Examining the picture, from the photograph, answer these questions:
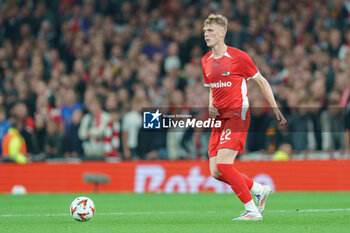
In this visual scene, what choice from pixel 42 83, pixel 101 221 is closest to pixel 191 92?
pixel 42 83

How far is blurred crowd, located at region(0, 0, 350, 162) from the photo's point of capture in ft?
48.7

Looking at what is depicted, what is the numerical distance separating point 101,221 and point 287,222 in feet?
7.48

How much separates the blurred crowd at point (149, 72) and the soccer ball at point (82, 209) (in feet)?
23.9

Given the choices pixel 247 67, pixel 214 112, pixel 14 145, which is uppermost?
pixel 247 67

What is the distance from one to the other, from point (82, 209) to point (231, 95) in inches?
88.3

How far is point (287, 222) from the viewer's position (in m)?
7.90

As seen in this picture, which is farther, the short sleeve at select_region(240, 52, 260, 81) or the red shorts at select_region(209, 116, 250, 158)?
the short sleeve at select_region(240, 52, 260, 81)

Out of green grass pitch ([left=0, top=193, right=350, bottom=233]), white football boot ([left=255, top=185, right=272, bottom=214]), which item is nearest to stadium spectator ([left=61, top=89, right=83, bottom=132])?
green grass pitch ([left=0, top=193, right=350, bottom=233])

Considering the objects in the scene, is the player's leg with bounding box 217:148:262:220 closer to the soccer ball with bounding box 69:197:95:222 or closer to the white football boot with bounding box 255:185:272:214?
the white football boot with bounding box 255:185:272:214

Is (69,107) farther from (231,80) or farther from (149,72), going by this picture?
(231,80)

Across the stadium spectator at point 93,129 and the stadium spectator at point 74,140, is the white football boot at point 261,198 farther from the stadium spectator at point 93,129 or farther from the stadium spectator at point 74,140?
the stadium spectator at point 74,140

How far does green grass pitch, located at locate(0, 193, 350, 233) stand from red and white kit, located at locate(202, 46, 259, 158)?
0.98 meters

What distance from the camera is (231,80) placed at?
808 cm

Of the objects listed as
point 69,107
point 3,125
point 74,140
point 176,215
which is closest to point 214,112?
point 176,215
